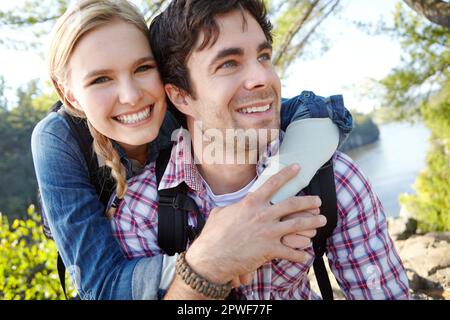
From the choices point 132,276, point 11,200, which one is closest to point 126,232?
point 132,276

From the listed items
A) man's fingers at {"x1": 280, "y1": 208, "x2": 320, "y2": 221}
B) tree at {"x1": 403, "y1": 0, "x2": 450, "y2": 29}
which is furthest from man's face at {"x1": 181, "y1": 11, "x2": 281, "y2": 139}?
tree at {"x1": 403, "y1": 0, "x2": 450, "y2": 29}

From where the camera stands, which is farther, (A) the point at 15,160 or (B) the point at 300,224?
(A) the point at 15,160

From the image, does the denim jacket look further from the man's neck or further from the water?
the water

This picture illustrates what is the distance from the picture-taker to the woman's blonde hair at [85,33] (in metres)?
1.41

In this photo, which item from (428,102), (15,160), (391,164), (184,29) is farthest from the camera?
(391,164)

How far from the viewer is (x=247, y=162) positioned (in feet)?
5.12

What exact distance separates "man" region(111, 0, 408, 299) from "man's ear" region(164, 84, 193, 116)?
3 centimetres

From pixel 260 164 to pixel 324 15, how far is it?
4016 millimetres

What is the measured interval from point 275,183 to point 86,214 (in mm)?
673

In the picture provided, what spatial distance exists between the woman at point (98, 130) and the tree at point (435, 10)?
131 inches

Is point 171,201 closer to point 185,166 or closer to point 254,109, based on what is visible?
point 185,166

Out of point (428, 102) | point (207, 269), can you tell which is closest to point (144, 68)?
point (207, 269)

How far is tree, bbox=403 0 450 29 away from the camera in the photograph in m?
3.75
